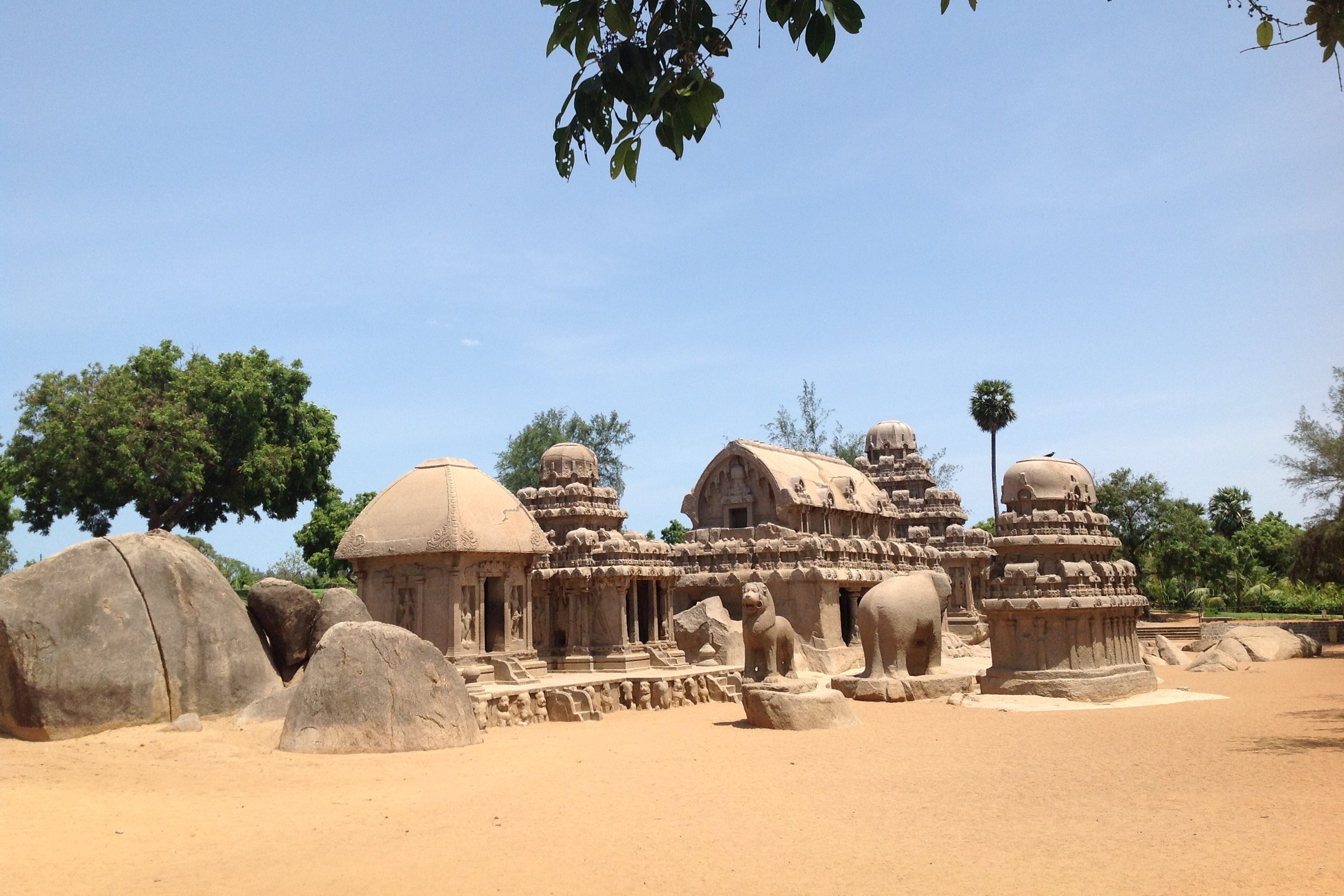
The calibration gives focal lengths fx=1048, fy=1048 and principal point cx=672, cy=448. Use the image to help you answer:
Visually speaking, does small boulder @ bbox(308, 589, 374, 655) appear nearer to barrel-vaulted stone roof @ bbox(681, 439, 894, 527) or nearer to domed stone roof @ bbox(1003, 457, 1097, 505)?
domed stone roof @ bbox(1003, 457, 1097, 505)

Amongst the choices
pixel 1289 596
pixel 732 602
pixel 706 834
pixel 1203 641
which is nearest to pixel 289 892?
pixel 706 834

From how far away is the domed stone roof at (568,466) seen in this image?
2722 centimetres

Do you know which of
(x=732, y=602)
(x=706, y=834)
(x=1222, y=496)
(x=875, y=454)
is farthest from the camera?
(x=1222, y=496)

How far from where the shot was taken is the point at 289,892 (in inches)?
282

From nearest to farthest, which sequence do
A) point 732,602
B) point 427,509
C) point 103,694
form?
point 103,694
point 427,509
point 732,602

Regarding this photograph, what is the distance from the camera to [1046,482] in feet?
68.1

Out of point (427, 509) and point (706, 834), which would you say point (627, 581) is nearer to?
point (427, 509)

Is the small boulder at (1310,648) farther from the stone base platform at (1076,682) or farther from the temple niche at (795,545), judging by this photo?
the stone base platform at (1076,682)

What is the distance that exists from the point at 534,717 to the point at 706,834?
9173 millimetres

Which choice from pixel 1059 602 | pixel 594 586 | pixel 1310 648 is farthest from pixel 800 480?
pixel 1310 648

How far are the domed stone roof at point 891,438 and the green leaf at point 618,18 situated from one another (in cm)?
3630

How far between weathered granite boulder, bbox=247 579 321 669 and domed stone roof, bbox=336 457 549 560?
13.9 feet

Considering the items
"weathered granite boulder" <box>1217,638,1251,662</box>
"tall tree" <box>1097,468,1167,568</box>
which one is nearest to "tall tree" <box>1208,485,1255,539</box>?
"tall tree" <box>1097,468,1167,568</box>

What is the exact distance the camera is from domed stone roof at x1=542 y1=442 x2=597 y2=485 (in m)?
27.2
